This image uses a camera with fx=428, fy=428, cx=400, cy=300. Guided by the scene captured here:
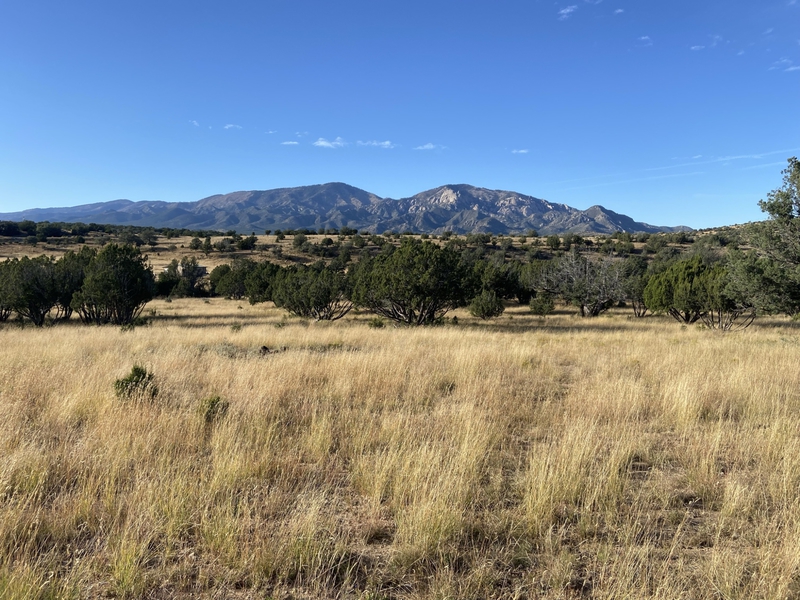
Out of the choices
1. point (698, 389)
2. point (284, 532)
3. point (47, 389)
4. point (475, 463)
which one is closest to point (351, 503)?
point (284, 532)

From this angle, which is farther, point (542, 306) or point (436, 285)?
point (542, 306)

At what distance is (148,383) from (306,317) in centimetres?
1892

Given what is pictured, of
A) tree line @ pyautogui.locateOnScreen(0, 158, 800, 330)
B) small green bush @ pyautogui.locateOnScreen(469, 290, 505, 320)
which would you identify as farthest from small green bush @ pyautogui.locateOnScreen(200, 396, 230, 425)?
small green bush @ pyautogui.locateOnScreen(469, 290, 505, 320)

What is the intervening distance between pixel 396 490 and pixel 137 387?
14.6 feet

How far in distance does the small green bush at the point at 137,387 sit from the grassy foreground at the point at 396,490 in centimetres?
20

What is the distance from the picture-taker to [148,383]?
6.31m

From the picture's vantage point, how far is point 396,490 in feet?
11.8

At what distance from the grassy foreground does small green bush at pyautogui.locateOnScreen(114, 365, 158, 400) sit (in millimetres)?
200

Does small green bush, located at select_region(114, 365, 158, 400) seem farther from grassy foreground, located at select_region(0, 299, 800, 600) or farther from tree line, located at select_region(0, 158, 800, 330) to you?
tree line, located at select_region(0, 158, 800, 330)

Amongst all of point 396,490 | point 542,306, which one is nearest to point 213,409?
point 396,490

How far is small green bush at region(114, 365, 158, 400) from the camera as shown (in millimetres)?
5852

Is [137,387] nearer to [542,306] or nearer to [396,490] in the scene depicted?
[396,490]

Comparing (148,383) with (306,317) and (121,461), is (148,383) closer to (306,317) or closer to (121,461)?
(121,461)

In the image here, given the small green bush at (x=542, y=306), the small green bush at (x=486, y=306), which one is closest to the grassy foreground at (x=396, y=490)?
the small green bush at (x=486, y=306)
